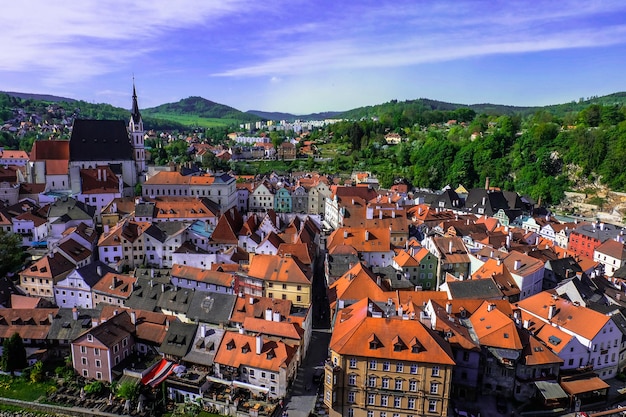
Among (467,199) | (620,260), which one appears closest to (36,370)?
(620,260)

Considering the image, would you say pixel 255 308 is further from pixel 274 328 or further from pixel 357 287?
pixel 357 287

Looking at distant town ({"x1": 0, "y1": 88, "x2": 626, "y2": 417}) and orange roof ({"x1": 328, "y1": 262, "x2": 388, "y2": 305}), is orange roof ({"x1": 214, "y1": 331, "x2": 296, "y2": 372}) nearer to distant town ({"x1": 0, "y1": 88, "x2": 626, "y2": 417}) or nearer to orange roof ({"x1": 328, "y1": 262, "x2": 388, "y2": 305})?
distant town ({"x1": 0, "y1": 88, "x2": 626, "y2": 417})

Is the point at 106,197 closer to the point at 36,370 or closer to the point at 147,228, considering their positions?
the point at 147,228

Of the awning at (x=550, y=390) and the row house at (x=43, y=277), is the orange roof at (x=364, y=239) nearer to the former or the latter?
the awning at (x=550, y=390)

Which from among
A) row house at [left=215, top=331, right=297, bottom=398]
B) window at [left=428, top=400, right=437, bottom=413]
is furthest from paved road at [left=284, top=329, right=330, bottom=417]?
window at [left=428, top=400, right=437, bottom=413]

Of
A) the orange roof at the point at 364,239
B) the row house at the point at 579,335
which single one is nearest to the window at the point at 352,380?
the row house at the point at 579,335

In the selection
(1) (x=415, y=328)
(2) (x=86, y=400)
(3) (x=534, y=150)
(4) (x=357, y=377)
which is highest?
Answer: (3) (x=534, y=150)

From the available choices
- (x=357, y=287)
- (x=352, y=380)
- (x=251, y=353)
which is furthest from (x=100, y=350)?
(x=357, y=287)
